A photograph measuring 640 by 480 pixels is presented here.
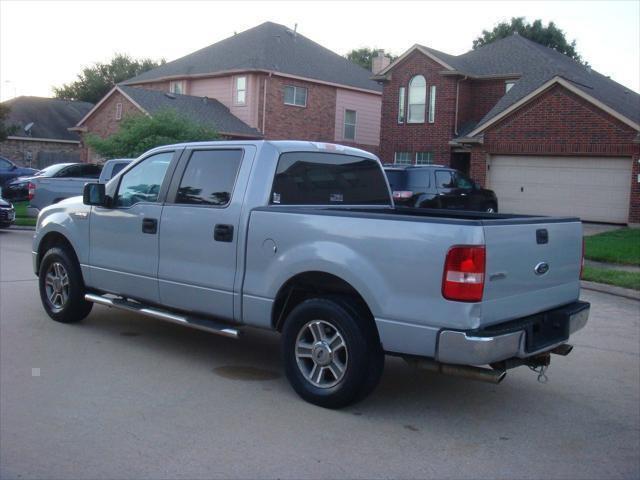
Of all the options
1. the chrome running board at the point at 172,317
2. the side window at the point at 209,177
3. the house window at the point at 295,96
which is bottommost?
the chrome running board at the point at 172,317

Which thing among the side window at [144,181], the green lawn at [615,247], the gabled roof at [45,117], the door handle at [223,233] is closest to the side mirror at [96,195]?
the side window at [144,181]

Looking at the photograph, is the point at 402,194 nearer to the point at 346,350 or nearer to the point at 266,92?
the point at 346,350

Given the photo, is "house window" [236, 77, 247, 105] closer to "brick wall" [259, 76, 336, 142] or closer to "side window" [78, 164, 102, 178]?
"brick wall" [259, 76, 336, 142]

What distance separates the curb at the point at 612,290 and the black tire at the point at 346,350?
7.36m

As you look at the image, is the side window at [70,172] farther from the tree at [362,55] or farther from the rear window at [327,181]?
the tree at [362,55]

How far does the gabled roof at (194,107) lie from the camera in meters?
31.5

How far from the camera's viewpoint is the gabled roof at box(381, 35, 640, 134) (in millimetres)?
24578

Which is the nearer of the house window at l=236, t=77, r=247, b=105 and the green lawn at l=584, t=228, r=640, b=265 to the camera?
the green lawn at l=584, t=228, r=640, b=265

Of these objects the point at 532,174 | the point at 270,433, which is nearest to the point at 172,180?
the point at 270,433

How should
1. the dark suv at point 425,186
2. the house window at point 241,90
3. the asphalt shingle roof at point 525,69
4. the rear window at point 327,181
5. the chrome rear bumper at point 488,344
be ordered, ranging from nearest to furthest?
the chrome rear bumper at point 488,344 < the rear window at point 327,181 < the dark suv at point 425,186 < the asphalt shingle roof at point 525,69 < the house window at point 241,90

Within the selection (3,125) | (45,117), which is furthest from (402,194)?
(45,117)

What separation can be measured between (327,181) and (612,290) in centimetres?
700

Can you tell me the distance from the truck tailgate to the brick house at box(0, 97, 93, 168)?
39.7 metres

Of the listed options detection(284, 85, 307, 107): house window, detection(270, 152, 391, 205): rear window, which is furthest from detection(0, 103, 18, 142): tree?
detection(270, 152, 391, 205): rear window
